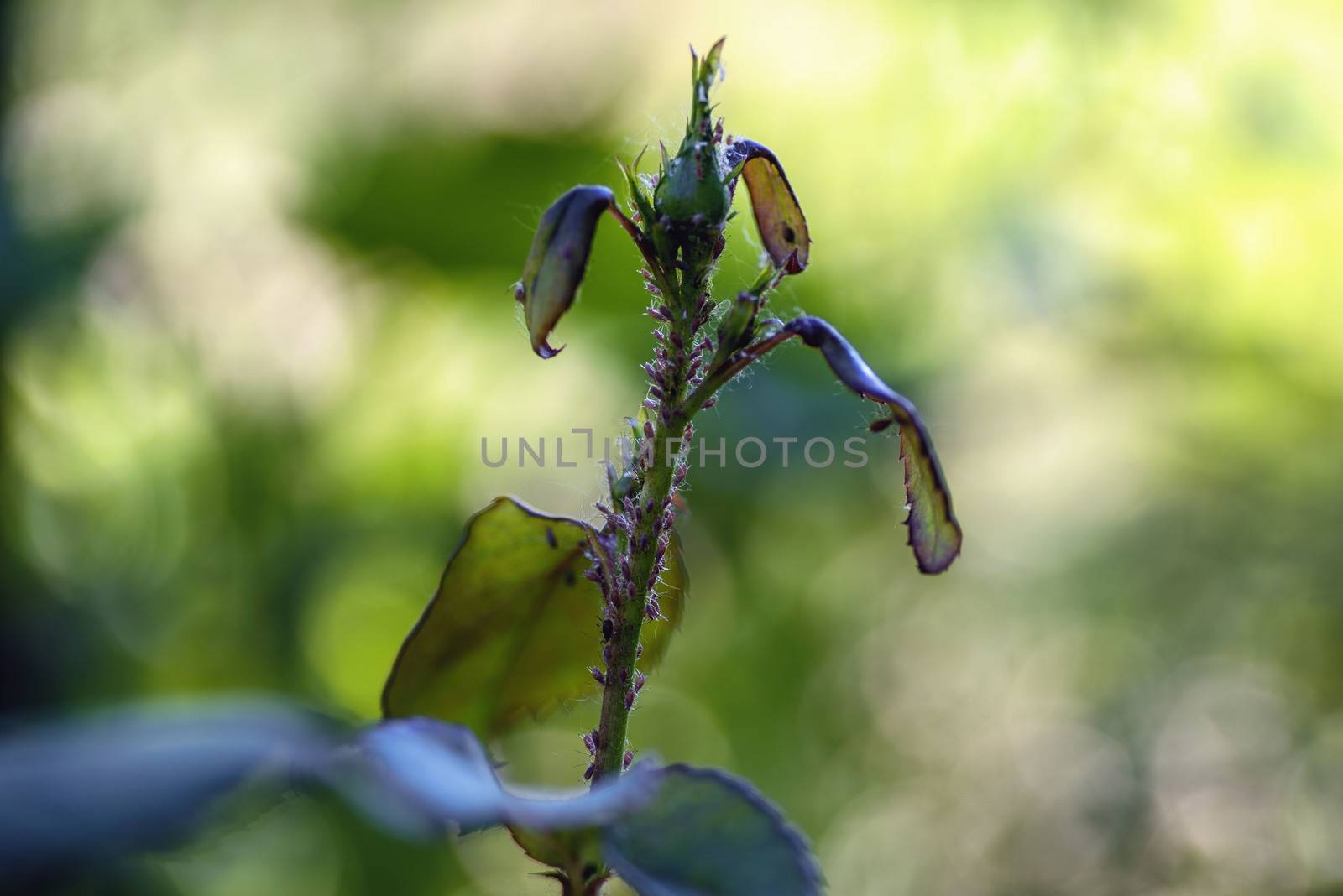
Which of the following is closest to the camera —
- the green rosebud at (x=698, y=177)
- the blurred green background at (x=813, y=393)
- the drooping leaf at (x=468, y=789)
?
the drooping leaf at (x=468, y=789)

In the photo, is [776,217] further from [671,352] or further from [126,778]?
[126,778]

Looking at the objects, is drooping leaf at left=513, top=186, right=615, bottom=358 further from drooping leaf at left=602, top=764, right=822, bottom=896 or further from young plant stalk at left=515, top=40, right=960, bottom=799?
drooping leaf at left=602, top=764, right=822, bottom=896

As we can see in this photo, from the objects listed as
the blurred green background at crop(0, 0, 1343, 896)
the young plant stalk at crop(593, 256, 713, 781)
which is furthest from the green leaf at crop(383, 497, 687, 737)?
the blurred green background at crop(0, 0, 1343, 896)

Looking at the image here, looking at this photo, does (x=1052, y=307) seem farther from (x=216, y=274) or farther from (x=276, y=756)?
(x=276, y=756)

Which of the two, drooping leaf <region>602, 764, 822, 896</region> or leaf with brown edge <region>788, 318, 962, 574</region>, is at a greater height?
leaf with brown edge <region>788, 318, 962, 574</region>

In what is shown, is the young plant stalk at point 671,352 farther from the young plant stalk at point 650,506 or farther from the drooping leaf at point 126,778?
the drooping leaf at point 126,778

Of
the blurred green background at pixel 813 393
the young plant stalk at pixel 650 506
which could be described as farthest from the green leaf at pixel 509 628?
the blurred green background at pixel 813 393
